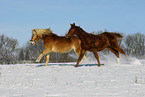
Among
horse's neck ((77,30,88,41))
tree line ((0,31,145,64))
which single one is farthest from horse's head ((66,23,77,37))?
tree line ((0,31,145,64))

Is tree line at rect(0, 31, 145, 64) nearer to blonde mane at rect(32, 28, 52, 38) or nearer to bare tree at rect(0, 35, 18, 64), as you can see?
bare tree at rect(0, 35, 18, 64)

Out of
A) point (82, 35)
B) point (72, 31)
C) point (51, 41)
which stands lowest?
point (51, 41)

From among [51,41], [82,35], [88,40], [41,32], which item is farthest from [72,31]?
[41,32]

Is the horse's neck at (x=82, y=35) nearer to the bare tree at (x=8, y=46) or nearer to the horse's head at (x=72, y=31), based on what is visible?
the horse's head at (x=72, y=31)

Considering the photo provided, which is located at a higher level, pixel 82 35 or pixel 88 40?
pixel 82 35

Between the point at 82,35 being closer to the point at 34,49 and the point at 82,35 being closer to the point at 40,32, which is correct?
the point at 40,32

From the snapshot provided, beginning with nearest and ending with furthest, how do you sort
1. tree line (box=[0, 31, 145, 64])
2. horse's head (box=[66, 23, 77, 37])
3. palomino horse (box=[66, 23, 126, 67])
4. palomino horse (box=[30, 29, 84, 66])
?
horse's head (box=[66, 23, 77, 37]), palomino horse (box=[66, 23, 126, 67]), palomino horse (box=[30, 29, 84, 66]), tree line (box=[0, 31, 145, 64])

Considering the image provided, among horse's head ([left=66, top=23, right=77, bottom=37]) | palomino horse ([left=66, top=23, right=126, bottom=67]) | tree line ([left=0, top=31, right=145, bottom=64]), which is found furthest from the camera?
tree line ([left=0, top=31, right=145, bottom=64])

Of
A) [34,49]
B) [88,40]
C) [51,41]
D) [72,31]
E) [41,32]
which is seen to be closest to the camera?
[72,31]

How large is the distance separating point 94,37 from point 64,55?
2998 centimetres

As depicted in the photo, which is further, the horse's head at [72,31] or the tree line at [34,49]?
the tree line at [34,49]

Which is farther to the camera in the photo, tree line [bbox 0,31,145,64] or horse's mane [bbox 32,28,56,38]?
tree line [bbox 0,31,145,64]

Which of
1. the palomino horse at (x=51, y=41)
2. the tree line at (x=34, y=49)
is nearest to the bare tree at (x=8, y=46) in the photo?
the tree line at (x=34, y=49)

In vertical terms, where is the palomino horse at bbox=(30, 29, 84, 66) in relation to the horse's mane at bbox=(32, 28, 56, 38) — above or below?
below
